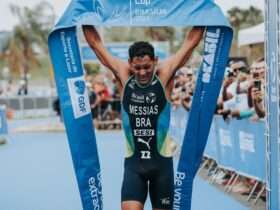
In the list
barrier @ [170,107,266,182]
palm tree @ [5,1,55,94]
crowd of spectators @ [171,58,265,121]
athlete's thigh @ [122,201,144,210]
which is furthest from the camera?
palm tree @ [5,1,55,94]

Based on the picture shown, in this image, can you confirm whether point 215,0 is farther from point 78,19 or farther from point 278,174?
point 278,174

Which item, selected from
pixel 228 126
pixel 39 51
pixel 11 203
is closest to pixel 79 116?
pixel 11 203

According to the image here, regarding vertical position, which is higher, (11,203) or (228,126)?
(228,126)

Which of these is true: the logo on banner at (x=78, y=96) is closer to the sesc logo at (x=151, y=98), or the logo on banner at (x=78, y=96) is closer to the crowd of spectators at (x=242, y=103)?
the sesc logo at (x=151, y=98)

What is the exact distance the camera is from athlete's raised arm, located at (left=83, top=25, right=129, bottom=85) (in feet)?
17.1

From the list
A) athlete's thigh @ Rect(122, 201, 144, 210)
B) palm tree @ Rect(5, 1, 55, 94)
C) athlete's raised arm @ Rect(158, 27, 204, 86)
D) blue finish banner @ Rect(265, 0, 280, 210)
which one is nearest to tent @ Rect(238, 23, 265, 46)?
blue finish banner @ Rect(265, 0, 280, 210)

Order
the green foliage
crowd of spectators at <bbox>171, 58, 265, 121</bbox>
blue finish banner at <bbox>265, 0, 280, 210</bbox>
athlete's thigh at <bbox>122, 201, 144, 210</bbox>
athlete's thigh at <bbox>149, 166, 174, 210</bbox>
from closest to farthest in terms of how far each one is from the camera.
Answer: athlete's thigh at <bbox>122, 201, 144, 210</bbox>, athlete's thigh at <bbox>149, 166, 174, 210</bbox>, blue finish banner at <bbox>265, 0, 280, 210</bbox>, crowd of spectators at <bbox>171, 58, 265, 121</bbox>, the green foliage

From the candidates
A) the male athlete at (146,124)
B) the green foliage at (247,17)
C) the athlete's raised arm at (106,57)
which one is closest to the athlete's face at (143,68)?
the male athlete at (146,124)

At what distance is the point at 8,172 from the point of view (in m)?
12.4

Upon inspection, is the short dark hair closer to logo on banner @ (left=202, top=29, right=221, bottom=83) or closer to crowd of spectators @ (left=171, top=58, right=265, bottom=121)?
logo on banner @ (left=202, top=29, right=221, bottom=83)

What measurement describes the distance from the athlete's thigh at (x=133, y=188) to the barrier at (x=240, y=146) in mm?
3632

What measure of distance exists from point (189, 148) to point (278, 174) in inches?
63.7

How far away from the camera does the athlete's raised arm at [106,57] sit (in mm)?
5207

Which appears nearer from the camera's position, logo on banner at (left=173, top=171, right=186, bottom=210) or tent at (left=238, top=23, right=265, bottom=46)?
logo on banner at (left=173, top=171, right=186, bottom=210)
